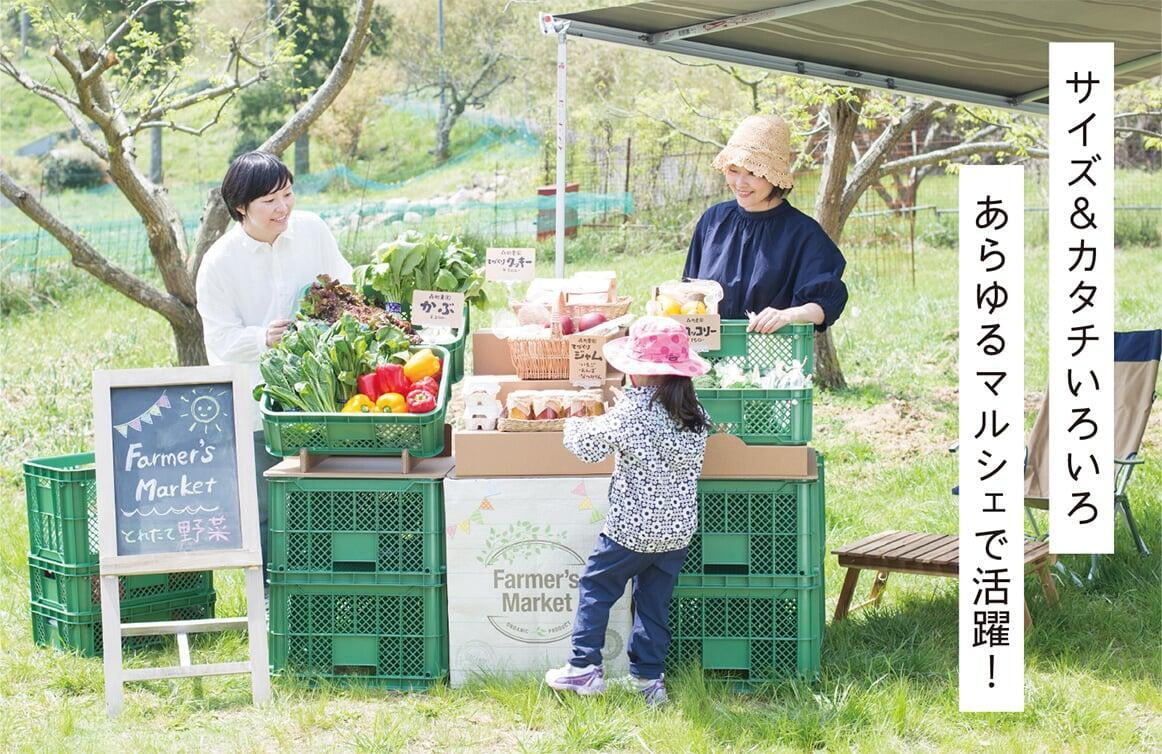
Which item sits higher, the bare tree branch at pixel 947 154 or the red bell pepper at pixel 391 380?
the bare tree branch at pixel 947 154

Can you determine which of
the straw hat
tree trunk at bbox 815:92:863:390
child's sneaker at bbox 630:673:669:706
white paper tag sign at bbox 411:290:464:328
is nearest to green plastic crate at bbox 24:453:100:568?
white paper tag sign at bbox 411:290:464:328

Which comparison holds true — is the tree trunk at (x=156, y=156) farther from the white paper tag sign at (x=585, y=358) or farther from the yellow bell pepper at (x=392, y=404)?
the white paper tag sign at (x=585, y=358)

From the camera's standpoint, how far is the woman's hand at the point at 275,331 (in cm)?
455

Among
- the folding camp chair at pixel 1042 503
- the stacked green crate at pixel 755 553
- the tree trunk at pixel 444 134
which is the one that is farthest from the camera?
the tree trunk at pixel 444 134

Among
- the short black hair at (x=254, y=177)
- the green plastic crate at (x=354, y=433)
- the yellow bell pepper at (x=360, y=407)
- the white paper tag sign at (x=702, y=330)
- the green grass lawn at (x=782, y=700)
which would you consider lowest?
the green grass lawn at (x=782, y=700)

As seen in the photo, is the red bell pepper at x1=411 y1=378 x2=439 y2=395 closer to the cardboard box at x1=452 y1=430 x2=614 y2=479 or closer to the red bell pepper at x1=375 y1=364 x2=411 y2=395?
the red bell pepper at x1=375 y1=364 x2=411 y2=395

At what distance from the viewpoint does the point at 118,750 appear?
3748mm

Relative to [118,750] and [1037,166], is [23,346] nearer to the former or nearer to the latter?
[118,750]

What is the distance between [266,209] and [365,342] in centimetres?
70

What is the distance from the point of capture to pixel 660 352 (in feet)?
12.5

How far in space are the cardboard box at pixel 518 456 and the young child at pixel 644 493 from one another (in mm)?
166

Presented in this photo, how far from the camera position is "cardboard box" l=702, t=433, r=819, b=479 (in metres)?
4.10

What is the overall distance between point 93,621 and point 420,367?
1.57m

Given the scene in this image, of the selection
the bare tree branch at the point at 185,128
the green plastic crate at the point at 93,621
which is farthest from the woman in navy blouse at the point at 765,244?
the bare tree branch at the point at 185,128
